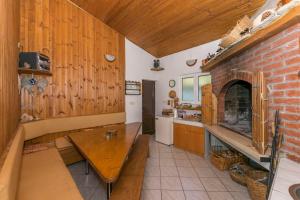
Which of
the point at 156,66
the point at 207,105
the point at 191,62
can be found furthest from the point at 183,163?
the point at 156,66

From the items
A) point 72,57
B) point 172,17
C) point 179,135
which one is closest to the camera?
point 172,17

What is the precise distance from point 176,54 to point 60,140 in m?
3.97

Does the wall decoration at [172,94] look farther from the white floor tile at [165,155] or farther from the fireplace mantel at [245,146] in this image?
the fireplace mantel at [245,146]

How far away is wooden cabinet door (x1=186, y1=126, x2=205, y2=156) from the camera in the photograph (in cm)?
356

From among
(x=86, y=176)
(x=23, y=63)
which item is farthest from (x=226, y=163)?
(x=23, y=63)

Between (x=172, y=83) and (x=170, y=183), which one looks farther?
(x=172, y=83)

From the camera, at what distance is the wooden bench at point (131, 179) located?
1.58 m

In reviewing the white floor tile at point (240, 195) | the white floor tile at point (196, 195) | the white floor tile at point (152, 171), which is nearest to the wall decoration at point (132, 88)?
the white floor tile at point (152, 171)

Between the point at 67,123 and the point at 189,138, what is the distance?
115 inches

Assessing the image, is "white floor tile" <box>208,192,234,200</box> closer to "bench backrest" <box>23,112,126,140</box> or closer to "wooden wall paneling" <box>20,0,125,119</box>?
"bench backrest" <box>23,112,126,140</box>

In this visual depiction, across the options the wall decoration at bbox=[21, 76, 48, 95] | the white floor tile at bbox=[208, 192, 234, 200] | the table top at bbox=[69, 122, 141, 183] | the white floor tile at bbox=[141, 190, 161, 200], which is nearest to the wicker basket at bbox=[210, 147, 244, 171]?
the white floor tile at bbox=[208, 192, 234, 200]

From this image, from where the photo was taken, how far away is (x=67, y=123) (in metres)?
3.37

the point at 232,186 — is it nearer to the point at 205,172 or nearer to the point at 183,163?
the point at 205,172

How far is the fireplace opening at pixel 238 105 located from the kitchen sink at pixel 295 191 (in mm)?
1860
